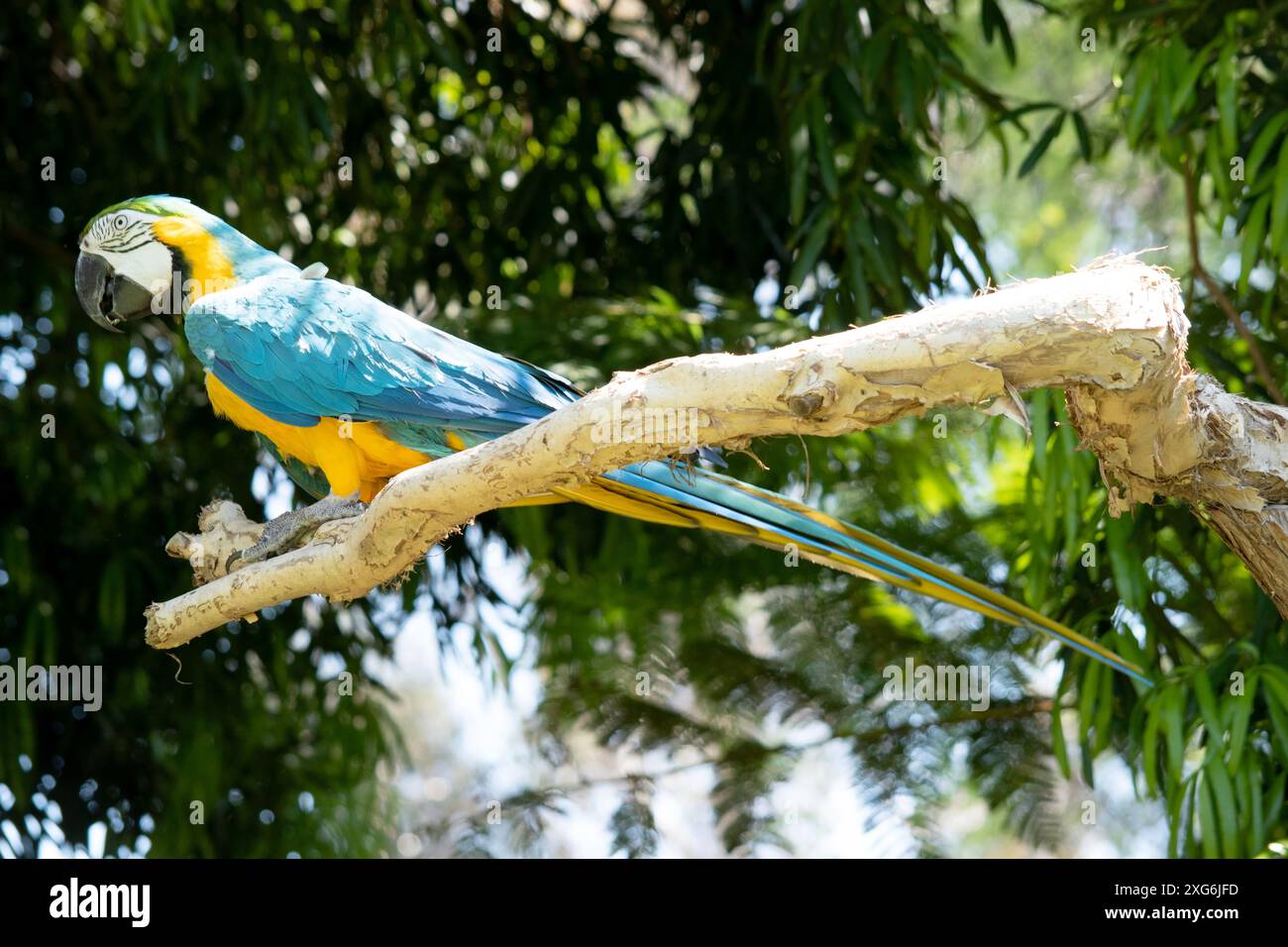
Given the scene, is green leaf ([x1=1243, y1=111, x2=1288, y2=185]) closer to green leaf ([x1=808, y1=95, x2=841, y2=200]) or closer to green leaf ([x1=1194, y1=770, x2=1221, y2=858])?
green leaf ([x1=808, y1=95, x2=841, y2=200])

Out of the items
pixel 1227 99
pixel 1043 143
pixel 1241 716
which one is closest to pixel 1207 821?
pixel 1241 716

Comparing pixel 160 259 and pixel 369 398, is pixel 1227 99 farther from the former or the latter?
pixel 160 259

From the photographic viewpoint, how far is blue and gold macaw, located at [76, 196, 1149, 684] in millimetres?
2217

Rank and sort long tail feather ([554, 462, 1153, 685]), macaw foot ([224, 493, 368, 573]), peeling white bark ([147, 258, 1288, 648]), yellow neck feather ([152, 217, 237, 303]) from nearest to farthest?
1. peeling white bark ([147, 258, 1288, 648])
2. long tail feather ([554, 462, 1153, 685])
3. macaw foot ([224, 493, 368, 573])
4. yellow neck feather ([152, 217, 237, 303])

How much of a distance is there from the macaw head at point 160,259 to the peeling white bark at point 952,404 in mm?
638

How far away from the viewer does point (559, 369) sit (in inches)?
132

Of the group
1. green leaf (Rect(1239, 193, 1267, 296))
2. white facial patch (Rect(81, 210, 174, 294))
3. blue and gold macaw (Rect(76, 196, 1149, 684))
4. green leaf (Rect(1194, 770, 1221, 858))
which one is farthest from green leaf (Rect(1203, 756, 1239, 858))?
white facial patch (Rect(81, 210, 174, 294))

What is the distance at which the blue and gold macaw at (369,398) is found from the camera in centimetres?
222

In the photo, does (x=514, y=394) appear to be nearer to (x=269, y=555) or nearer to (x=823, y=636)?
(x=269, y=555)

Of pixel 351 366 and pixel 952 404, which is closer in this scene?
pixel 952 404

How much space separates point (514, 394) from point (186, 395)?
204 centimetres

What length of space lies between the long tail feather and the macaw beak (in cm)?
91

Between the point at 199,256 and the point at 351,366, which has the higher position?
the point at 199,256

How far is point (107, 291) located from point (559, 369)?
43.2 inches
